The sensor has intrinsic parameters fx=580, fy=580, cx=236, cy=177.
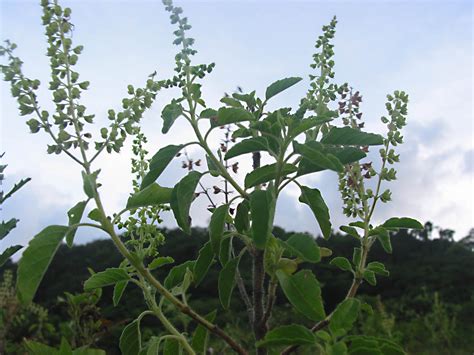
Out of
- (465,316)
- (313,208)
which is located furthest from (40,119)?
(465,316)

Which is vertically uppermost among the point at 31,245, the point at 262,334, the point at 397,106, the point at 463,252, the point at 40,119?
the point at 463,252

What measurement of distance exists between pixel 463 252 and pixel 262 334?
1702 centimetres

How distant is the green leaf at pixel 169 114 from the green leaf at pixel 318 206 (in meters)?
0.40

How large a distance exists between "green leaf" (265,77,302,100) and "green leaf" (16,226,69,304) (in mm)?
736

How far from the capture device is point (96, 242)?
14.6 metres

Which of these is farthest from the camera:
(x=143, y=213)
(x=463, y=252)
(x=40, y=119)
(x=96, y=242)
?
(x=463, y=252)

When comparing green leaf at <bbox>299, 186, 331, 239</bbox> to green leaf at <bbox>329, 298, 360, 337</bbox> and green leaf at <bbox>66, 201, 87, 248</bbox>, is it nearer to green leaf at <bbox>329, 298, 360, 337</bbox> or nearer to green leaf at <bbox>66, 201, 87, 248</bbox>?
green leaf at <bbox>329, 298, 360, 337</bbox>

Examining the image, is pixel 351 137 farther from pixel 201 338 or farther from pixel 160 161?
pixel 201 338

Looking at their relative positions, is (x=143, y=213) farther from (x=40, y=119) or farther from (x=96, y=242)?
(x=96, y=242)

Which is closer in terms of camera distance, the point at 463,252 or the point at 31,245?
the point at 31,245

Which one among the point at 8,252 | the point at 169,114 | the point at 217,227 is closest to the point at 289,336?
the point at 217,227

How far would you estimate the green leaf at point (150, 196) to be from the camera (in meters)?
1.58

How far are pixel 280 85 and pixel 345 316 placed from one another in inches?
27.7

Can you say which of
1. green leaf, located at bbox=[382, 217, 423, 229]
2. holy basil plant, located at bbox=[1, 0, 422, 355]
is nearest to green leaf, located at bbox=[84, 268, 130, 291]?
holy basil plant, located at bbox=[1, 0, 422, 355]
